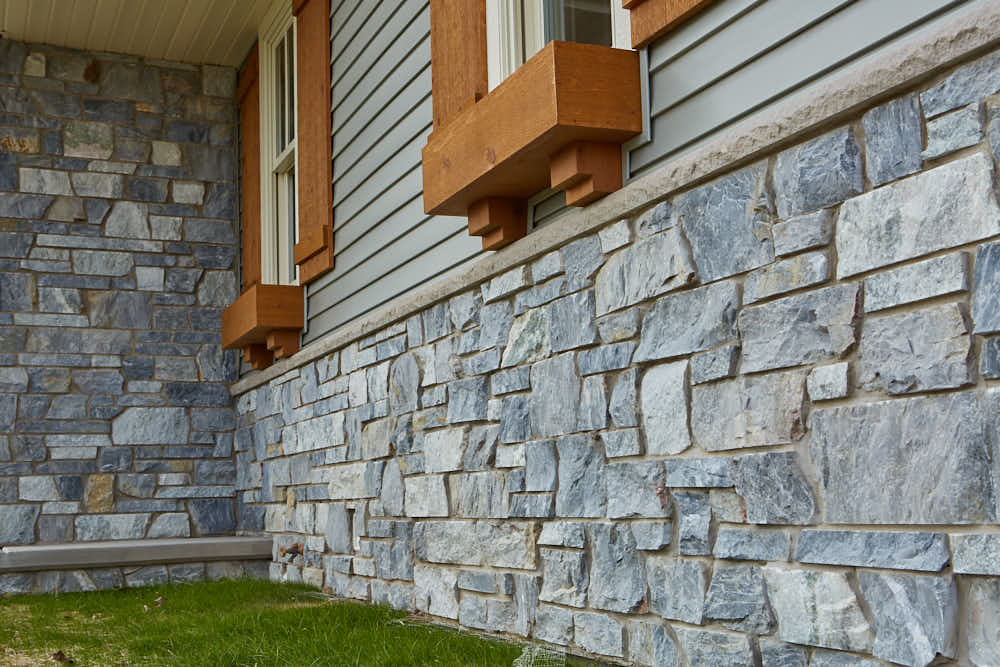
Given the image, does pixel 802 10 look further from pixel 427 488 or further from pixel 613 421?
pixel 427 488

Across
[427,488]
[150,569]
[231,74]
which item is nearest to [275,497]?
[150,569]

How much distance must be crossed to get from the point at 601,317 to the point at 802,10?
3.25 feet

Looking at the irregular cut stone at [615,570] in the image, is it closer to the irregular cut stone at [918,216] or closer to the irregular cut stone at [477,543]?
the irregular cut stone at [477,543]

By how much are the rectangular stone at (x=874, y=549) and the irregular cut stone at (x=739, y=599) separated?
0.51 feet

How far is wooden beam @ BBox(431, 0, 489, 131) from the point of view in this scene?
3629mm

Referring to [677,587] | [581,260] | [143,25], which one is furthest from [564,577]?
[143,25]

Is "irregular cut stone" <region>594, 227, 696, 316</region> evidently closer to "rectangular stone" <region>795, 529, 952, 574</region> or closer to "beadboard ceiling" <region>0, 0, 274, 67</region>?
"rectangular stone" <region>795, 529, 952, 574</region>

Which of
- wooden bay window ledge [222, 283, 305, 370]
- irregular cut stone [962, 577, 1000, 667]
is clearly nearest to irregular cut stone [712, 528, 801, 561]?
irregular cut stone [962, 577, 1000, 667]

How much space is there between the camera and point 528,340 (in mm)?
3318

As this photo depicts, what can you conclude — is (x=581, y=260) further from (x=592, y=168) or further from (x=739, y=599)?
(x=739, y=599)

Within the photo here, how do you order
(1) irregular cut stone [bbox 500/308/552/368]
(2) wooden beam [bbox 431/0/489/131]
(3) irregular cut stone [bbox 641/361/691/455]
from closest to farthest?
(3) irregular cut stone [bbox 641/361/691/455], (1) irregular cut stone [bbox 500/308/552/368], (2) wooden beam [bbox 431/0/489/131]

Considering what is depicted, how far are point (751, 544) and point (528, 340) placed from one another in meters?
1.21

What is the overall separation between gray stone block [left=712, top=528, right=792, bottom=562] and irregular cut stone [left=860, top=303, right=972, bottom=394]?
0.41 meters

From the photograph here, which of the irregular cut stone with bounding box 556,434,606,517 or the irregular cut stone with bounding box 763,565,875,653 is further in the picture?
the irregular cut stone with bounding box 556,434,606,517
